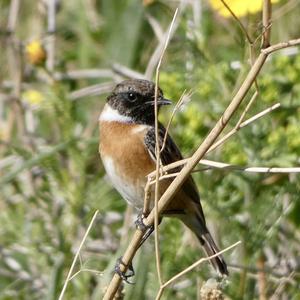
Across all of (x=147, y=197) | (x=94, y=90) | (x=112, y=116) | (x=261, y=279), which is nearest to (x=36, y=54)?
(x=94, y=90)

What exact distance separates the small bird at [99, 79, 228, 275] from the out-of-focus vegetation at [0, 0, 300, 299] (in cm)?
8

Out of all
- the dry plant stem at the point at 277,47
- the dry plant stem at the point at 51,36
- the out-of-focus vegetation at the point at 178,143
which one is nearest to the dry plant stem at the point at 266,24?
the dry plant stem at the point at 277,47

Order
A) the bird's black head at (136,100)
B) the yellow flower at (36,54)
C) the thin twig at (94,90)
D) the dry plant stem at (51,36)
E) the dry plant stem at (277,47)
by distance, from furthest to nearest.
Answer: the dry plant stem at (51,36) < the thin twig at (94,90) < the yellow flower at (36,54) < the bird's black head at (136,100) < the dry plant stem at (277,47)

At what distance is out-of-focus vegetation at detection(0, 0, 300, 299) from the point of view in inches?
175

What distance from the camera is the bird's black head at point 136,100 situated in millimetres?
4629

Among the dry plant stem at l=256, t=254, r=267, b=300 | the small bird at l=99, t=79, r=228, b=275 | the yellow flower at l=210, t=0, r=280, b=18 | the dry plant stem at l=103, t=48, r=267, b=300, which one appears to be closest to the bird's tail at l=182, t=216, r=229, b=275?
the small bird at l=99, t=79, r=228, b=275

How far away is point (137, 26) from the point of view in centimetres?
641

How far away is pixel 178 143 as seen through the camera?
4.79 m

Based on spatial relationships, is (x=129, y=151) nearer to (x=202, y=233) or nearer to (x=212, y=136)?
(x=202, y=233)

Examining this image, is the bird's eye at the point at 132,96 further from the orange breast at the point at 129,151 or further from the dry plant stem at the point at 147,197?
the dry plant stem at the point at 147,197

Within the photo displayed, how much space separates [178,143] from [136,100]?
0.30 metres

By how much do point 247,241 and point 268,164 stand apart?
0.36 meters

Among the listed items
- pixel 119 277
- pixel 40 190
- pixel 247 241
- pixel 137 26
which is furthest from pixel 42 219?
pixel 119 277

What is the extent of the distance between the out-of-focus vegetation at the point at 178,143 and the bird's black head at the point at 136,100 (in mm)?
95
